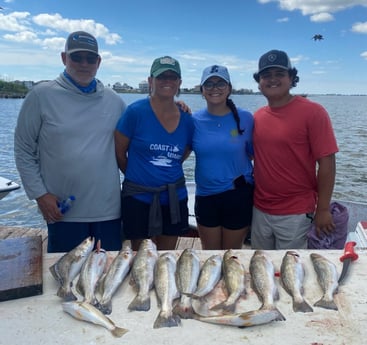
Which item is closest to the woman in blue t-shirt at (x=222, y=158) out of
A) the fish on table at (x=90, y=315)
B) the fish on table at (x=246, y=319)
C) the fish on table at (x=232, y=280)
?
the fish on table at (x=232, y=280)

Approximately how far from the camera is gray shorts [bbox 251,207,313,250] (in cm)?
325

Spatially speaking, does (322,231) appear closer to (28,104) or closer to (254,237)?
(254,237)

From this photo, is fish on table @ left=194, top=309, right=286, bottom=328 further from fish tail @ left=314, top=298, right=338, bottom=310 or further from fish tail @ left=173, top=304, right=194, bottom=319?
fish tail @ left=314, top=298, right=338, bottom=310

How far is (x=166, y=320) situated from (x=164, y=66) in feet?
6.91

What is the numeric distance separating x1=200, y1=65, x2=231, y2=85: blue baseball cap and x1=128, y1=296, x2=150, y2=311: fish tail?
6.74ft

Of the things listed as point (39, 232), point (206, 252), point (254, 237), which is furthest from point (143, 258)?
point (39, 232)

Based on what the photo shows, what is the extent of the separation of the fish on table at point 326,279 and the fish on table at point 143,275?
36.7 inches

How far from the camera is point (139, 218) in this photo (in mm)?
3266

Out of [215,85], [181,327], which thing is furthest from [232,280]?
[215,85]

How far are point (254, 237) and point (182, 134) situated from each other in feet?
3.97

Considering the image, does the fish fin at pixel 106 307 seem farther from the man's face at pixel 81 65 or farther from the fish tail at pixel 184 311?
the man's face at pixel 81 65

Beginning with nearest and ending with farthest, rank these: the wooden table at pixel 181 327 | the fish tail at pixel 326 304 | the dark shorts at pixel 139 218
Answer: the wooden table at pixel 181 327, the fish tail at pixel 326 304, the dark shorts at pixel 139 218

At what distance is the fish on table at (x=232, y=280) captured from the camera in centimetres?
198

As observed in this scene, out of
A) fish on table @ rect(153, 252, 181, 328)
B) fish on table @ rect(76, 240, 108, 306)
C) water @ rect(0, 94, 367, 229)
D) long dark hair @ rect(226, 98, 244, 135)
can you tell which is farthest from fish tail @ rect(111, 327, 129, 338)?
water @ rect(0, 94, 367, 229)
